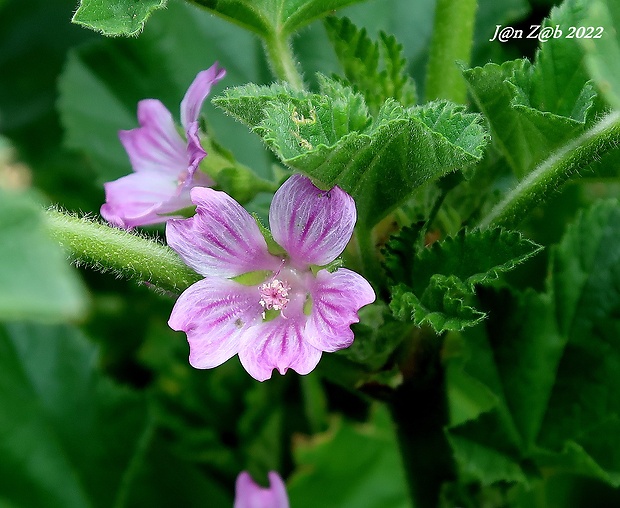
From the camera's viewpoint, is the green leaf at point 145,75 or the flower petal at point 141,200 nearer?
the flower petal at point 141,200

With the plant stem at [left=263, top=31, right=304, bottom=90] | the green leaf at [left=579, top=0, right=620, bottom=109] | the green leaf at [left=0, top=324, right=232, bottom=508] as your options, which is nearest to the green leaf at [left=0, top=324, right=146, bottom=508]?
the green leaf at [left=0, top=324, right=232, bottom=508]

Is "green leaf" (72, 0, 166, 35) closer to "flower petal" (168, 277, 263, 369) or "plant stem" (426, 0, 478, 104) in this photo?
"flower petal" (168, 277, 263, 369)

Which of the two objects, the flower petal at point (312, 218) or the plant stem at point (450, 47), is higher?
the plant stem at point (450, 47)

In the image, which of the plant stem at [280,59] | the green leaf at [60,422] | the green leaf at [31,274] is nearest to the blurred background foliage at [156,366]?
the green leaf at [60,422]

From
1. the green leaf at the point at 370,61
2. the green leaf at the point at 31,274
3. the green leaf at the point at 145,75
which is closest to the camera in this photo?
the green leaf at the point at 31,274

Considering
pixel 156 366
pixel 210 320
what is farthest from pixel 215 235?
pixel 156 366

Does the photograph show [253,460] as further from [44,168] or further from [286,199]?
[286,199]

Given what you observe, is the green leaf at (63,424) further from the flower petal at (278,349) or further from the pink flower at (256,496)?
the flower petal at (278,349)
